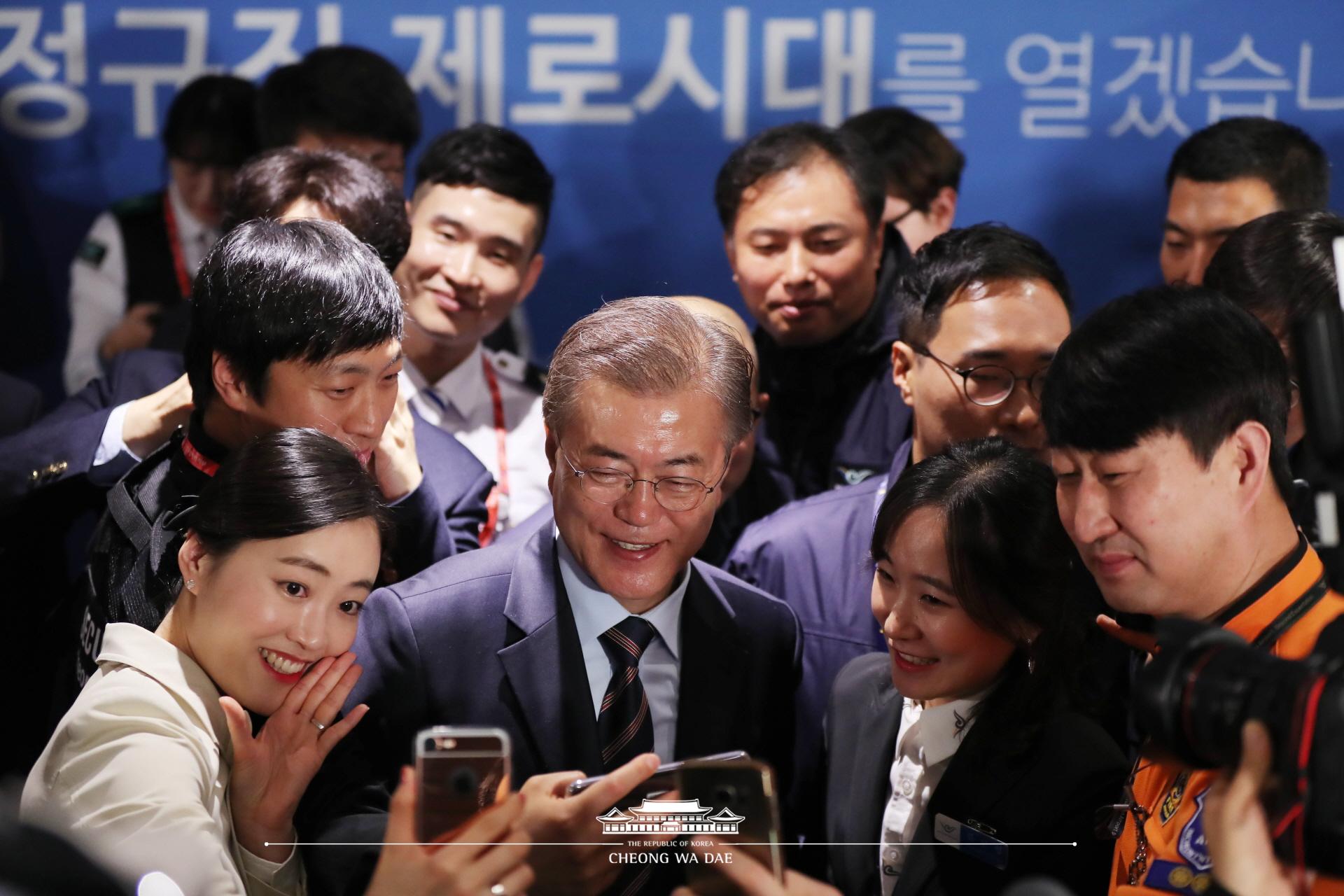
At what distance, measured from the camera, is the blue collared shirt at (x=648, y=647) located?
148 centimetres

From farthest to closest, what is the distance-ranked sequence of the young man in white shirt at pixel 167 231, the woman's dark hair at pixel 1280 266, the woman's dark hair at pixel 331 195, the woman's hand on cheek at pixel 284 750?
the young man in white shirt at pixel 167 231
the woman's dark hair at pixel 331 195
the woman's dark hair at pixel 1280 266
the woman's hand on cheek at pixel 284 750

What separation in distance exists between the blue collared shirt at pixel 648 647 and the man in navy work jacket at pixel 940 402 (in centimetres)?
29

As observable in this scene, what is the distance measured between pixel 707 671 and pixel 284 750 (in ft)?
1.50

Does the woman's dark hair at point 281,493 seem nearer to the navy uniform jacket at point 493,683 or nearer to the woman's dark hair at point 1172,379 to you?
the navy uniform jacket at point 493,683

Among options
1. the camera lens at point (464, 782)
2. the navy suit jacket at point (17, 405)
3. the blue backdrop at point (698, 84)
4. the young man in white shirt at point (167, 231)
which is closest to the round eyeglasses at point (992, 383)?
the camera lens at point (464, 782)

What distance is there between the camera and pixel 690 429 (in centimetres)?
146

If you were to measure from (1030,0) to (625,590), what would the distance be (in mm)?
1976

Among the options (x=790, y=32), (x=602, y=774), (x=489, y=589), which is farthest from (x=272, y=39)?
(x=602, y=774)

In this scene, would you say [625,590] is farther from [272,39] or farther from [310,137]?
[272,39]

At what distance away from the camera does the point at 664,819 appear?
4.46 ft

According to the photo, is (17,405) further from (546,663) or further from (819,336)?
(819,336)

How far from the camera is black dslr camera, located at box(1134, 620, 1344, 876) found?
1.08m

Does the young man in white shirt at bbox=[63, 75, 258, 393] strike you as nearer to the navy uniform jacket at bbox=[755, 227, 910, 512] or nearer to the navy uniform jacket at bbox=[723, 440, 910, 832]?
the navy uniform jacket at bbox=[755, 227, 910, 512]

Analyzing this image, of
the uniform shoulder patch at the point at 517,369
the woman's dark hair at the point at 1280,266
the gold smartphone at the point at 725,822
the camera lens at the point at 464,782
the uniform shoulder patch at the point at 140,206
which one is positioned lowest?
Answer: the gold smartphone at the point at 725,822
